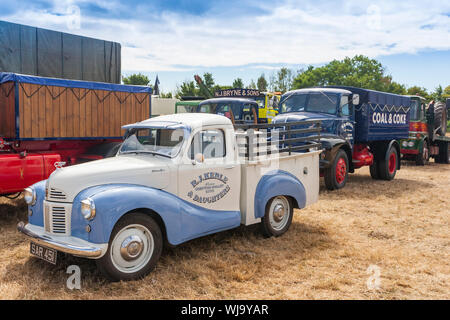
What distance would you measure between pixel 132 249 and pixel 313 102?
7.41 metres

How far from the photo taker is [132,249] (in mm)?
4191

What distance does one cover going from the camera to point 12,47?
10.3 meters

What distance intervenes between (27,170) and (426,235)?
648 cm

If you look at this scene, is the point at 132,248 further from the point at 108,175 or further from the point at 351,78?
the point at 351,78

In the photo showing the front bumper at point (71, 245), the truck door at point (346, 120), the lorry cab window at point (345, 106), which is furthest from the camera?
the lorry cab window at point (345, 106)

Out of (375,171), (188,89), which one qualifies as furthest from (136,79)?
(375,171)

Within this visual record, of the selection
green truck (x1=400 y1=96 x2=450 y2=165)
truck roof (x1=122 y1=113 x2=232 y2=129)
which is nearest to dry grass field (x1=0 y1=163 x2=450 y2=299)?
truck roof (x1=122 y1=113 x2=232 y2=129)

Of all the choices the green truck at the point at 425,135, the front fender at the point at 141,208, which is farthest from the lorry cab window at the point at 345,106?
the front fender at the point at 141,208

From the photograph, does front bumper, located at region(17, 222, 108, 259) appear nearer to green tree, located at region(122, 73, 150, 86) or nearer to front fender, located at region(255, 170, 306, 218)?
front fender, located at region(255, 170, 306, 218)

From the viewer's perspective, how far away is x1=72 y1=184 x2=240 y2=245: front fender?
3.91 m

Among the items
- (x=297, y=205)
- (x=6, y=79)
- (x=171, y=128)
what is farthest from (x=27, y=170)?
(x=297, y=205)

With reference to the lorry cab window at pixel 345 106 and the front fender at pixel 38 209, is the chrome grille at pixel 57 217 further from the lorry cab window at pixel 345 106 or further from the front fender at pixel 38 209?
the lorry cab window at pixel 345 106

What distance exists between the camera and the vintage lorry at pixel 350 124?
9750 millimetres

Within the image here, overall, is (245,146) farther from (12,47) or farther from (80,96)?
(12,47)
